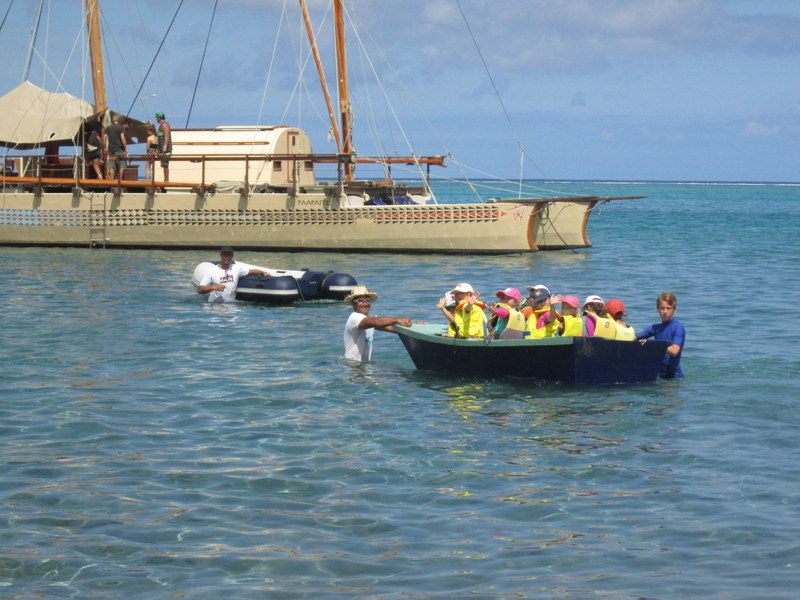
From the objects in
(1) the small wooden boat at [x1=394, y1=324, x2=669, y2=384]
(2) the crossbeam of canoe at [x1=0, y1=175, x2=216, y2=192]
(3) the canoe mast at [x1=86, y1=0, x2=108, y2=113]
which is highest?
(3) the canoe mast at [x1=86, y1=0, x2=108, y2=113]

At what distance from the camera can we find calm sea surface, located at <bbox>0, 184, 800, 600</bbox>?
7805 millimetres

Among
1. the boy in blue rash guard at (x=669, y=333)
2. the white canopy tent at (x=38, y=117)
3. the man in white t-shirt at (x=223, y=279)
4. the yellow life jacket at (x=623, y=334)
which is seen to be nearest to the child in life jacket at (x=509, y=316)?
the yellow life jacket at (x=623, y=334)

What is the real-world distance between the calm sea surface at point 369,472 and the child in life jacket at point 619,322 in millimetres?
671

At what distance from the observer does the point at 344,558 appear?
8047mm

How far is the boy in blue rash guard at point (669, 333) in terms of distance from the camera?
539 inches

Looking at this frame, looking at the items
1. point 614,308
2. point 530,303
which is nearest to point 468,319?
point 530,303

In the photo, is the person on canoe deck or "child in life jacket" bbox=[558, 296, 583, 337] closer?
"child in life jacket" bbox=[558, 296, 583, 337]

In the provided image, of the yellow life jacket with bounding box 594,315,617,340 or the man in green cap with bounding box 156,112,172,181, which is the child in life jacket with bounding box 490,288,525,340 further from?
the man in green cap with bounding box 156,112,172,181

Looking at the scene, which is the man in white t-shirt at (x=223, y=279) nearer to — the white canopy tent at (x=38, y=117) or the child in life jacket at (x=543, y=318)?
the child in life jacket at (x=543, y=318)

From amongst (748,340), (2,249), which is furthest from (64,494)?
(2,249)

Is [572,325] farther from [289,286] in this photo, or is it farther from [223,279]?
[223,279]

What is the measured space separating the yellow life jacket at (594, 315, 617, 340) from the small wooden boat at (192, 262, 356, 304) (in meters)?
9.57

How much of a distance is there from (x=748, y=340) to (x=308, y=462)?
34.2ft

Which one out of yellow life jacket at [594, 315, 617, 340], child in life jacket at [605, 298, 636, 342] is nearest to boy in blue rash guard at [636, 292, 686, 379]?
child in life jacket at [605, 298, 636, 342]
